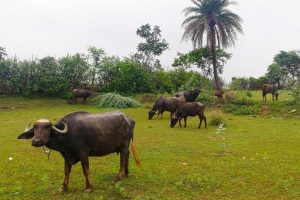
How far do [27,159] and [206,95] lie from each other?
64.9ft

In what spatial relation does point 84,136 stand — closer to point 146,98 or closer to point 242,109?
point 242,109

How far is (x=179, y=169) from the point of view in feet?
32.1

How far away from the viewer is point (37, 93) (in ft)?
99.8

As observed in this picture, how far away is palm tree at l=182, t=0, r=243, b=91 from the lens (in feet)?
94.9

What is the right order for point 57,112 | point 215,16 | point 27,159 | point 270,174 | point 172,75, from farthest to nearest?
1. point 172,75
2. point 215,16
3. point 57,112
4. point 27,159
5. point 270,174

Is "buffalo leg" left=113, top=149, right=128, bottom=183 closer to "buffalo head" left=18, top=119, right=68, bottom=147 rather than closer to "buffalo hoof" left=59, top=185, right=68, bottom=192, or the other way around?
"buffalo hoof" left=59, top=185, right=68, bottom=192

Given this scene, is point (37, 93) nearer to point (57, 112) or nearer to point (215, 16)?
point (57, 112)

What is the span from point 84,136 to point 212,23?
76.0 feet

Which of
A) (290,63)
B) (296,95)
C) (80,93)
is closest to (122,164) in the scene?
(296,95)

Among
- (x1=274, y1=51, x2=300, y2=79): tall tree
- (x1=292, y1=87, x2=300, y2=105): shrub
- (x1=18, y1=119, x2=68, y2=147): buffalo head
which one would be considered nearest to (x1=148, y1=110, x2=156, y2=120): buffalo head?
(x1=292, y1=87, x2=300, y2=105): shrub

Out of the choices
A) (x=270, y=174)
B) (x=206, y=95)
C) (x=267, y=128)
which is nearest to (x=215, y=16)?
(x=206, y=95)

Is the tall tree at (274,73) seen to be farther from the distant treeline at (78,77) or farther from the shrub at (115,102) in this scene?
the shrub at (115,102)

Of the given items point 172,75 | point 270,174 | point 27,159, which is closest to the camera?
point 270,174

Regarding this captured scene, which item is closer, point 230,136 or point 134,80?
point 230,136
